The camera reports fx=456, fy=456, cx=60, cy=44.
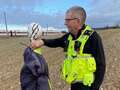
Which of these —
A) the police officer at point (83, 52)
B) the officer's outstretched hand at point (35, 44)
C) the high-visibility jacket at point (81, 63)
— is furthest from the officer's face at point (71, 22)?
the officer's outstretched hand at point (35, 44)

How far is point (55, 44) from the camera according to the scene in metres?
6.41

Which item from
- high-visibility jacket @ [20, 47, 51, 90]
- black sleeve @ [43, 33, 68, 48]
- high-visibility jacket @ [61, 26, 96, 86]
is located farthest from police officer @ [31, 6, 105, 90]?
black sleeve @ [43, 33, 68, 48]

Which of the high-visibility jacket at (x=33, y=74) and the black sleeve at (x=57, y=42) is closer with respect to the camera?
the high-visibility jacket at (x=33, y=74)

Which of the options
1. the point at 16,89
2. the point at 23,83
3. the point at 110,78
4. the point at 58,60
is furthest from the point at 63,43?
the point at 58,60

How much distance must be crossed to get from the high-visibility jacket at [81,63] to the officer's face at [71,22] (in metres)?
0.12

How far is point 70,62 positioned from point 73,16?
592mm

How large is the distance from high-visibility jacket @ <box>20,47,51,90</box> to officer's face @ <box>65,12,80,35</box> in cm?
55

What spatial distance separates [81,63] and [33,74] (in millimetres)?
618

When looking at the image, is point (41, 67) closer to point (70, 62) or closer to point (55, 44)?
point (70, 62)

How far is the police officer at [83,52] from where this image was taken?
566 cm

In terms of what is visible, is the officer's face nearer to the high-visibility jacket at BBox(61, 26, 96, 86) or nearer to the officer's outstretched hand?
the high-visibility jacket at BBox(61, 26, 96, 86)

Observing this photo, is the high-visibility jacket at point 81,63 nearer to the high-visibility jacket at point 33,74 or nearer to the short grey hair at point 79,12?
the short grey hair at point 79,12

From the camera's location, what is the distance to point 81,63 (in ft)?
18.8

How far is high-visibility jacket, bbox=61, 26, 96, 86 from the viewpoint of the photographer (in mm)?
5656
